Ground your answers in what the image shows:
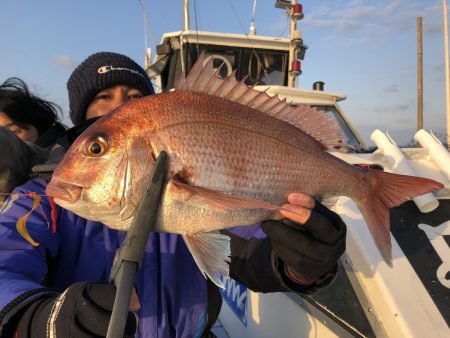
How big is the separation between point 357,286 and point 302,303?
0.59m

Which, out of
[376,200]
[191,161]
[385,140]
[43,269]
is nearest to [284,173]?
[191,161]

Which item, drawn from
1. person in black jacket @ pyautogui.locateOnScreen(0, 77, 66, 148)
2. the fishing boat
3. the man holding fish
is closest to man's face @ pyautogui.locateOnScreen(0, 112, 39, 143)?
person in black jacket @ pyautogui.locateOnScreen(0, 77, 66, 148)

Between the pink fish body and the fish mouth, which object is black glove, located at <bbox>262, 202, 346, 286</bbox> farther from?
the fish mouth

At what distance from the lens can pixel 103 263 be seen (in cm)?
166

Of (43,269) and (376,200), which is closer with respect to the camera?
(43,269)

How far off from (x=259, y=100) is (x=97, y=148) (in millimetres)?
696

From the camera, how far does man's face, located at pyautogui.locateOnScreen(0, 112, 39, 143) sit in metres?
2.88

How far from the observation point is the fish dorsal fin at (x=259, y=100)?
1.47 m

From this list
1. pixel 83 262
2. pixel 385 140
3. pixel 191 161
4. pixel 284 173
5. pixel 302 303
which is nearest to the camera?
pixel 191 161

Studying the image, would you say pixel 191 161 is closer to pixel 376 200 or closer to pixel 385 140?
pixel 376 200

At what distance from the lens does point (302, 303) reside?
8.20 ft

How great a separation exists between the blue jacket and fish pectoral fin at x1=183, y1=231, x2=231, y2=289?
453 mm

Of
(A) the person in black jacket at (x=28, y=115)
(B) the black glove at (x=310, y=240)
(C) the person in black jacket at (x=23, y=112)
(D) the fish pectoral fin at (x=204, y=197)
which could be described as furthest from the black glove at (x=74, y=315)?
(C) the person in black jacket at (x=23, y=112)

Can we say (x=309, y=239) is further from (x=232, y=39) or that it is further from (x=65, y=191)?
(x=232, y=39)
